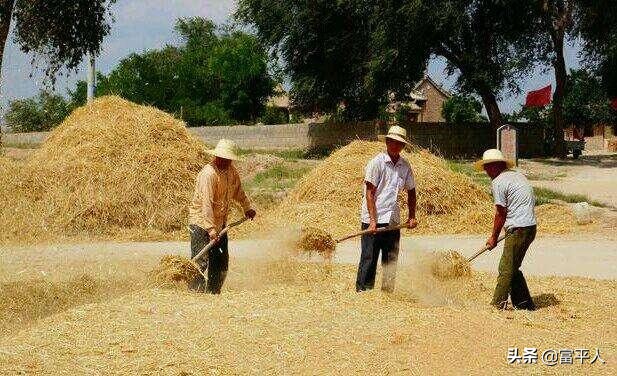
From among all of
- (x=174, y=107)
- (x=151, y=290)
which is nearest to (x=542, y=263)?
(x=151, y=290)

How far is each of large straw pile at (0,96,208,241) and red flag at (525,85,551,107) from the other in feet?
90.4

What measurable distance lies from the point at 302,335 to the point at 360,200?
32.0 ft

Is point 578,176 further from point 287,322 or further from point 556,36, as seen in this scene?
point 287,322

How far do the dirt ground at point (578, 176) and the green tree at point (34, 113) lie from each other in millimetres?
42097

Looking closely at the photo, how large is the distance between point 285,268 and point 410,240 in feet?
16.2

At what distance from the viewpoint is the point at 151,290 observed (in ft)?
25.9

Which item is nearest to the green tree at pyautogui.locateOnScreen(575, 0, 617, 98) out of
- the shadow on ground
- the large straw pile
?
the large straw pile

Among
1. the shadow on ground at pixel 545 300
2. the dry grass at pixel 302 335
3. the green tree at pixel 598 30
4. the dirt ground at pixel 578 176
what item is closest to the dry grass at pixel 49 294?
the dry grass at pixel 302 335

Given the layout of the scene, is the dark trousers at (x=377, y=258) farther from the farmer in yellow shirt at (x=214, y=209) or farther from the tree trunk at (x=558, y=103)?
the tree trunk at (x=558, y=103)

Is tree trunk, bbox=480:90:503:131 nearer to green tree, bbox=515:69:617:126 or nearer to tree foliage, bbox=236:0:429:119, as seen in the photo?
tree foliage, bbox=236:0:429:119

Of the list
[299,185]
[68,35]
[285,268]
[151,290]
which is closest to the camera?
[151,290]

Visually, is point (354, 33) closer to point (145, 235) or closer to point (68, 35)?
point (68, 35)

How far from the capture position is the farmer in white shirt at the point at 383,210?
7.84 m

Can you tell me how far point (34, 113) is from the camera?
220 ft
